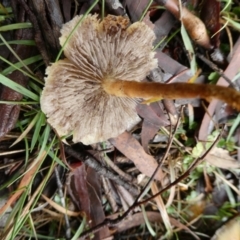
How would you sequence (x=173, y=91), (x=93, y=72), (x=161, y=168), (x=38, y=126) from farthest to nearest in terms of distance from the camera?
(x=161, y=168) < (x=38, y=126) < (x=93, y=72) < (x=173, y=91)

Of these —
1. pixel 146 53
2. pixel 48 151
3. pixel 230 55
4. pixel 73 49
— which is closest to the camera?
pixel 73 49

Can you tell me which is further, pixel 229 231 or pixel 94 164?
pixel 229 231

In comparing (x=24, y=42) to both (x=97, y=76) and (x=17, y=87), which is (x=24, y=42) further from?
(x=97, y=76)

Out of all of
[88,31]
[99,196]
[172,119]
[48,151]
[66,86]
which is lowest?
[99,196]

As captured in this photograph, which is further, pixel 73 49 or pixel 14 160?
pixel 14 160

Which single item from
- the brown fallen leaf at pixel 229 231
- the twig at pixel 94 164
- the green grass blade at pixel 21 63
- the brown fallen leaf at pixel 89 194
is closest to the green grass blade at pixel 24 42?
the green grass blade at pixel 21 63

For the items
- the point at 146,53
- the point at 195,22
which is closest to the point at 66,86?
the point at 146,53

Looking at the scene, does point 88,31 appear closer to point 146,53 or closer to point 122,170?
point 146,53

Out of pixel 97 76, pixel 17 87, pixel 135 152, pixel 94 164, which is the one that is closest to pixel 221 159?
pixel 135 152

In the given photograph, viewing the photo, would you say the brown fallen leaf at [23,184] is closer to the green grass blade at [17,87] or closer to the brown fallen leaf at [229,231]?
the green grass blade at [17,87]
